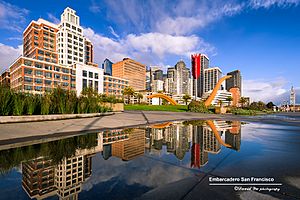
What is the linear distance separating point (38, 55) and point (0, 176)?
88008mm

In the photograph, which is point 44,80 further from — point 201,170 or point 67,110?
point 201,170

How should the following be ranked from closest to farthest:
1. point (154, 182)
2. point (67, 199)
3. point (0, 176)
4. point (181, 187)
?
point (67, 199), point (181, 187), point (154, 182), point (0, 176)

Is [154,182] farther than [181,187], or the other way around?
[154,182]

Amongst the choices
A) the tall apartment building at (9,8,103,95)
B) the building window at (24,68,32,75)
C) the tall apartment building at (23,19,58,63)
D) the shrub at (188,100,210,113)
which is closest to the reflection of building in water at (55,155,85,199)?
the shrub at (188,100,210,113)

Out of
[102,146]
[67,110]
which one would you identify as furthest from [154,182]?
[67,110]

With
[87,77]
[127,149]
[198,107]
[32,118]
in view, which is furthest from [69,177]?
[87,77]

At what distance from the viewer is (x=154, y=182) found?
322 centimetres

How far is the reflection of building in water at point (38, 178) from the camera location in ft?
9.30

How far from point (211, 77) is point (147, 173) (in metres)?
194

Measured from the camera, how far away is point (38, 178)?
3377mm

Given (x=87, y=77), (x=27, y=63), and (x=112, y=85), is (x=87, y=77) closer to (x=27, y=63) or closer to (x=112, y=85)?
(x=112, y=85)

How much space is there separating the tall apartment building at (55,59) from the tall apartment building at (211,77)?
138481 millimetres

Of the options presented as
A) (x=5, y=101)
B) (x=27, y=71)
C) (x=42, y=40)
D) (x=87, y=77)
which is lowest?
(x=5, y=101)

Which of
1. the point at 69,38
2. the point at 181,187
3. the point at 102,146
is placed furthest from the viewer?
the point at 69,38
